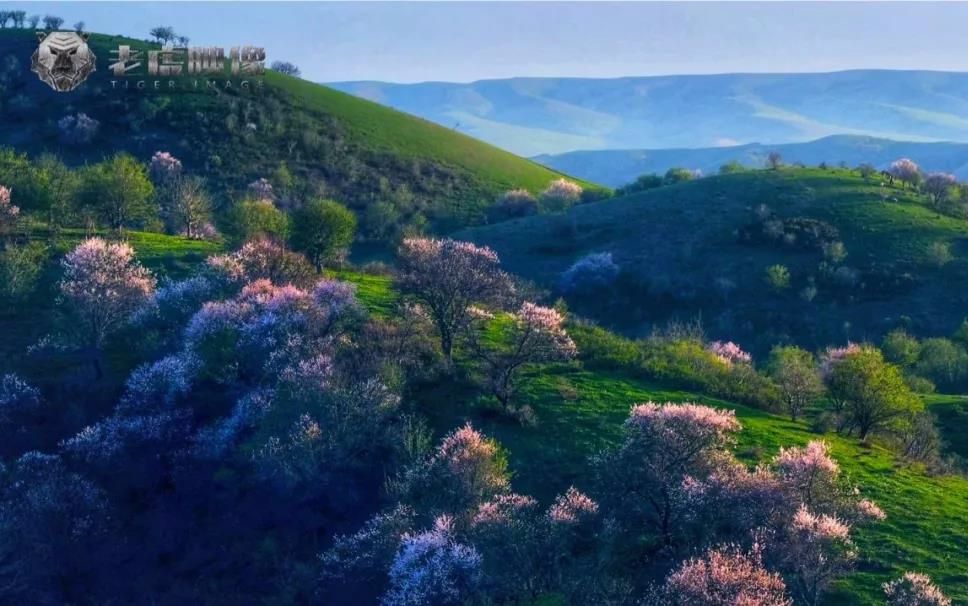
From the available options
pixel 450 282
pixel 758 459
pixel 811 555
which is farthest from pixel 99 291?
pixel 811 555

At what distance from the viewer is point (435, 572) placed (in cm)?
2659

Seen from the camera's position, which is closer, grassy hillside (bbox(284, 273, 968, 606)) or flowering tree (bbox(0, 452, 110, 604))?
grassy hillside (bbox(284, 273, 968, 606))

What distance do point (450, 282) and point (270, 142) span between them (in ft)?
290

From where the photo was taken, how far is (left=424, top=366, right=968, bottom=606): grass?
27297 mm

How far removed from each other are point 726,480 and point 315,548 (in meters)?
18.1

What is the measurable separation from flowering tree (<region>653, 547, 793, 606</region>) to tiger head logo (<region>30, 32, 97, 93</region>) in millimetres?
134720

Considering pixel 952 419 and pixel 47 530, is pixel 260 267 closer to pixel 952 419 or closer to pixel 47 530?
pixel 47 530

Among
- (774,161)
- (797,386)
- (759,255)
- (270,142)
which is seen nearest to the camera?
(797,386)

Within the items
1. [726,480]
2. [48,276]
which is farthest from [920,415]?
[48,276]

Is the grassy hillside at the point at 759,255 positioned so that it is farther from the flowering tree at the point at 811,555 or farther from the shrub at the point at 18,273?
the shrub at the point at 18,273

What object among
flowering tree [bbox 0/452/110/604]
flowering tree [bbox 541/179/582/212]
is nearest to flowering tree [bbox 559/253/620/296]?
flowering tree [bbox 541/179/582/212]

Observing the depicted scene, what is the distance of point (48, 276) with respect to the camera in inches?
2437

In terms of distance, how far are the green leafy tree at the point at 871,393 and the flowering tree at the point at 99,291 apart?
42435mm

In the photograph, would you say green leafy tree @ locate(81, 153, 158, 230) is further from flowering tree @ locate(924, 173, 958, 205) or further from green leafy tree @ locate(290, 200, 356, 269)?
flowering tree @ locate(924, 173, 958, 205)
